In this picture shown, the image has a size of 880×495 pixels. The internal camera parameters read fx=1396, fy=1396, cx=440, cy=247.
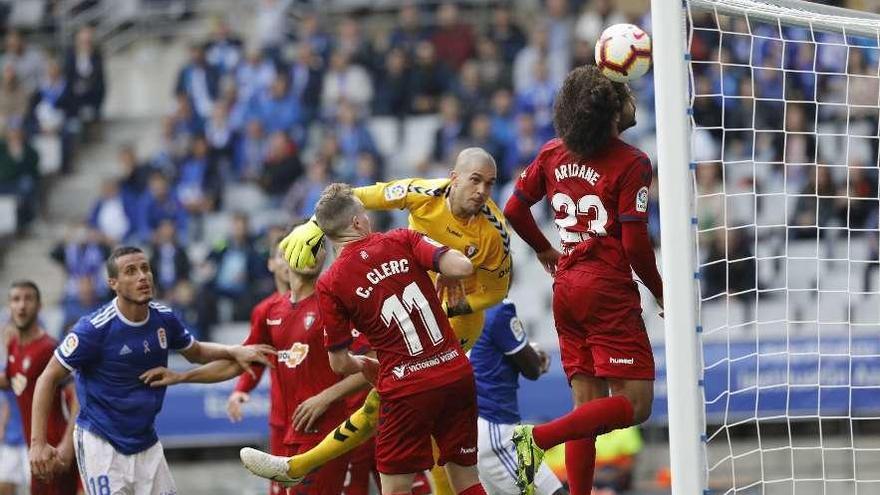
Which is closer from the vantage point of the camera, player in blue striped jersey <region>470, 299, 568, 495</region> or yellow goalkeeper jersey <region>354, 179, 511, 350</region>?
yellow goalkeeper jersey <region>354, 179, 511, 350</region>

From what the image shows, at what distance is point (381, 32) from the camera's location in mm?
20906

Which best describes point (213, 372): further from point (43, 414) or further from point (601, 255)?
point (601, 255)

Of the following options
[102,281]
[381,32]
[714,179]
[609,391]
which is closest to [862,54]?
[714,179]

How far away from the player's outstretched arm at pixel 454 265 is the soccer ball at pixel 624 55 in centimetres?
126

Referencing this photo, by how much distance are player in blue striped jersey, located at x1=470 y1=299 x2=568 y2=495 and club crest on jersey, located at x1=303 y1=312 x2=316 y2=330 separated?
127 centimetres

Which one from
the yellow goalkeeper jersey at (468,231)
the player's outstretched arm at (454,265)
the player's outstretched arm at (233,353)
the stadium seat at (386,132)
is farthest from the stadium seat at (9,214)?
the player's outstretched arm at (454,265)

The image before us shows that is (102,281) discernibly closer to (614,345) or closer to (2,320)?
(2,320)

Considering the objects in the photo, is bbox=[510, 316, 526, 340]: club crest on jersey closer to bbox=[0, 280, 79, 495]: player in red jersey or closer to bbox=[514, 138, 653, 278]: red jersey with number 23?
bbox=[514, 138, 653, 278]: red jersey with number 23

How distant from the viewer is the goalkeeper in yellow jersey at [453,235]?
8.20m

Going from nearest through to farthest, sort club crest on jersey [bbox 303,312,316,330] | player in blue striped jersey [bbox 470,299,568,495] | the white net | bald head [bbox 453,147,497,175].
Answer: bald head [bbox 453,147,497,175] < club crest on jersey [bbox 303,312,316,330] < player in blue striped jersey [bbox 470,299,568,495] < the white net

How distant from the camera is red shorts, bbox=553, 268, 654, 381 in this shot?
7.41 m

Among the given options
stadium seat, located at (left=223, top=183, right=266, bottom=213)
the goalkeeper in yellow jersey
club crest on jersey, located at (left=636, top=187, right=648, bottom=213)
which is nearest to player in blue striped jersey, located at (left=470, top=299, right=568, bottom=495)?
the goalkeeper in yellow jersey

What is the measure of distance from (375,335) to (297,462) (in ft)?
3.72

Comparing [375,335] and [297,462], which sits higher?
[375,335]
